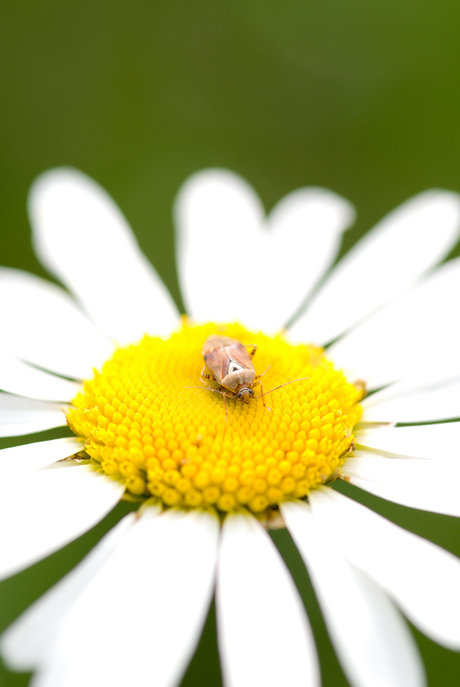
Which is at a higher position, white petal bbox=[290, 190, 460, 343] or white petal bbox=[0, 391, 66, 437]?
white petal bbox=[290, 190, 460, 343]

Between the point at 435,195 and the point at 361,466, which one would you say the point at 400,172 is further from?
the point at 361,466

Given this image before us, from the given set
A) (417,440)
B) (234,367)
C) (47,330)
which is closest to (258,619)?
(417,440)

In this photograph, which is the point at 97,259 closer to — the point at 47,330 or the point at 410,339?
the point at 47,330

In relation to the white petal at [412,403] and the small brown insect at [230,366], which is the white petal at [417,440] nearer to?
the white petal at [412,403]

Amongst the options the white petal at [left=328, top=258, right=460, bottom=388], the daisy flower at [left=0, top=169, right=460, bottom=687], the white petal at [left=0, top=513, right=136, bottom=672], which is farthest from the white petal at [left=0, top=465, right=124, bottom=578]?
the white petal at [left=328, top=258, right=460, bottom=388]

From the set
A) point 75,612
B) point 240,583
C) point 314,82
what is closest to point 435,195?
point 240,583

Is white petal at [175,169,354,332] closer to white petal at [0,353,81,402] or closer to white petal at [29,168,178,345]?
white petal at [29,168,178,345]

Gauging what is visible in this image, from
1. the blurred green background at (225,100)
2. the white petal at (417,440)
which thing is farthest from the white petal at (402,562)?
the blurred green background at (225,100)

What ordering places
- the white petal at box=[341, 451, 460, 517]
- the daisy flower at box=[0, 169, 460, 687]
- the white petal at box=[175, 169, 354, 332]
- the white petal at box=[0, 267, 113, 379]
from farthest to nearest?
the white petal at box=[175, 169, 354, 332], the white petal at box=[0, 267, 113, 379], the white petal at box=[341, 451, 460, 517], the daisy flower at box=[0, 169, 460, 687]
